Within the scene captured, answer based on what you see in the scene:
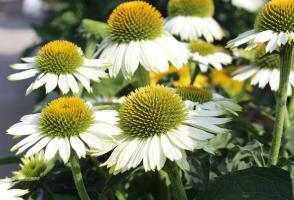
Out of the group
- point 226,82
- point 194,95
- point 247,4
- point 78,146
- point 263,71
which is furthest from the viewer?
point 247,4

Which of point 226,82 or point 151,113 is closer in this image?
point 151,113

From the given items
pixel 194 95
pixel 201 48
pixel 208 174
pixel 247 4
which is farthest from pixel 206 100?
pixel 247 4

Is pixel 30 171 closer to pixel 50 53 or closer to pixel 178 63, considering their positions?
pixel 50 53

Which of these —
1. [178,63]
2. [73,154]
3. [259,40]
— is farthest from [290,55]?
[73,154]

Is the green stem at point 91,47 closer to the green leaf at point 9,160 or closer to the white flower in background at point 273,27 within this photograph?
the green leaf at point 9,160

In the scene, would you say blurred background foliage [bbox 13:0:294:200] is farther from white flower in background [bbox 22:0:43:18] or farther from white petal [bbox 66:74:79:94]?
white flower in background [bbox 22:0:43:18]

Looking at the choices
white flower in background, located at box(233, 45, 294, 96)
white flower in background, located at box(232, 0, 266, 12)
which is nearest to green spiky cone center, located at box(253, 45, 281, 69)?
white flower in background, located at box(233, 45, 294, 96)

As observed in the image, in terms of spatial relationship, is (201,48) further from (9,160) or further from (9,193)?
(9,193)

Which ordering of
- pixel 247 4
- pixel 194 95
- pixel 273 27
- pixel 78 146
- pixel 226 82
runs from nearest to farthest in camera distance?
pixel 78 146 → pixel 273 27 → pixel 194 95 → pixel 226 82 → pixel 247 4
